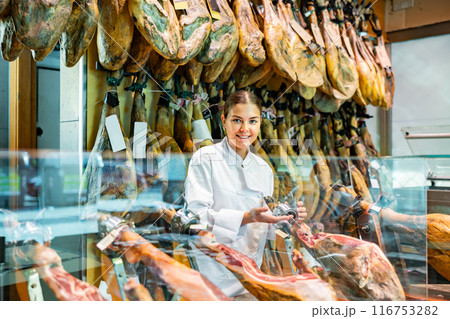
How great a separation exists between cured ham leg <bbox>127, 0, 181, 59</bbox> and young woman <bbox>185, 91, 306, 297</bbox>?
0.39 m

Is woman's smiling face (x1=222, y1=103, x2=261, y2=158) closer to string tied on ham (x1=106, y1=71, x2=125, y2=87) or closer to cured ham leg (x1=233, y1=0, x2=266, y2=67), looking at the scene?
string tied on ham (x1=106, y1=71, x2=125, y2=87)

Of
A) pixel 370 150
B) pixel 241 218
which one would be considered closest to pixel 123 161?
pixel 241 218

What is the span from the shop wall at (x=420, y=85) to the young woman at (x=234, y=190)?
4.44 feet

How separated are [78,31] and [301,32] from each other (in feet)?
4.39

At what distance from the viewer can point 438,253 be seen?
1504mm

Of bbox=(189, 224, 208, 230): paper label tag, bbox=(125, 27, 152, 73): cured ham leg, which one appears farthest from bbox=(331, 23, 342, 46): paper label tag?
bbox=(189, 224, 208, 230): paper label tag

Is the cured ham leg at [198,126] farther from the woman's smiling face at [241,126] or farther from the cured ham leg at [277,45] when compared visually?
the cured ham leg at [277,45]

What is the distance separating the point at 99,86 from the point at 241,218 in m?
0.70

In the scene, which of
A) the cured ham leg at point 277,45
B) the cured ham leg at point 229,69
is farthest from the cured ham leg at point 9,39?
the cured ham leg at point 277,45

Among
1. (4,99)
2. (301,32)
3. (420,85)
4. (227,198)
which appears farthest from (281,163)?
(420,85)

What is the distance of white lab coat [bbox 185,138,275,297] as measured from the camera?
3.23ft

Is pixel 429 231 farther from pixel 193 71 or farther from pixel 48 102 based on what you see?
pixel 48 102

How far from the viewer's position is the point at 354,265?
110 centimetres
